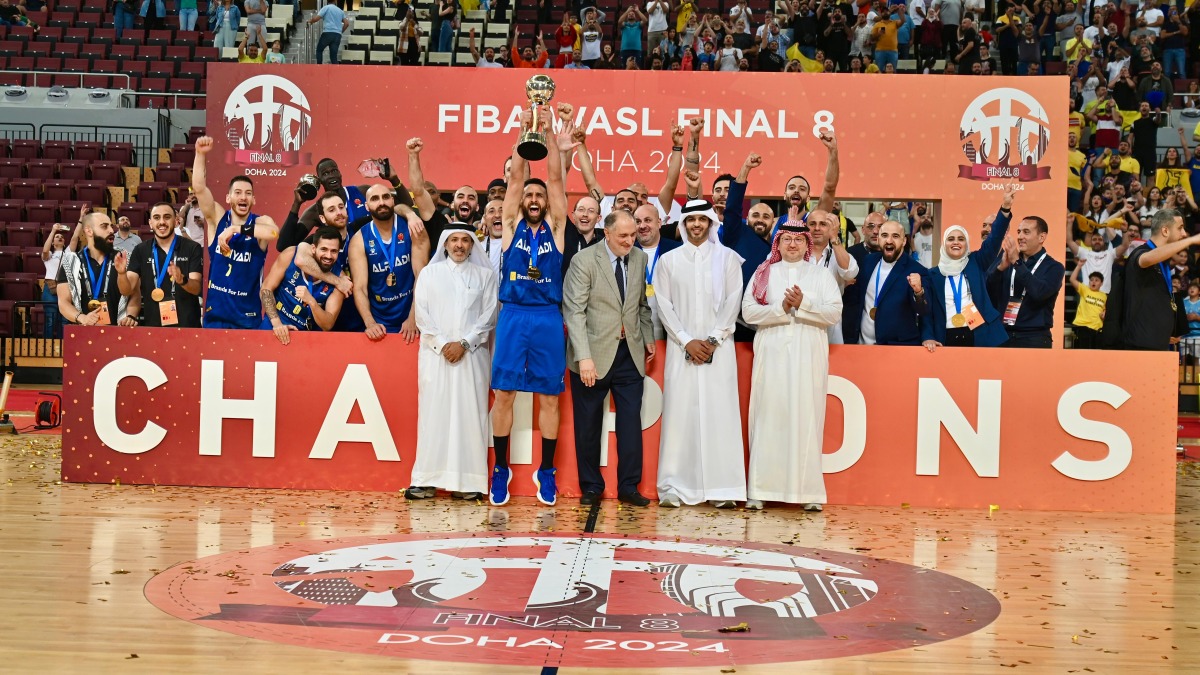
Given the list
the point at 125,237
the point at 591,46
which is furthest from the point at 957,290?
the point at 591,46

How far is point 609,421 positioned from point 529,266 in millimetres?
1223

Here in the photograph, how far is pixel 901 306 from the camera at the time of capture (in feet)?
29.1

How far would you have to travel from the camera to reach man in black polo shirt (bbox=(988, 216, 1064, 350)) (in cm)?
910

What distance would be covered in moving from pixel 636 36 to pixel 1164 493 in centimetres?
1206

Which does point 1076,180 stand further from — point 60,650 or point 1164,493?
point 60,650

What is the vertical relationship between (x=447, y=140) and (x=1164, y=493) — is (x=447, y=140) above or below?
above

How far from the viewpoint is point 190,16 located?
71.2ft

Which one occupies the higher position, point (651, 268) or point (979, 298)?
point (651, 268)

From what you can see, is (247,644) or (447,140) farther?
(447,140)

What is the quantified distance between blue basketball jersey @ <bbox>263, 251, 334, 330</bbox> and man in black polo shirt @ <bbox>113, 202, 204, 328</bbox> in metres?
0.92

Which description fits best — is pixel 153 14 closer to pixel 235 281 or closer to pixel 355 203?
pixel 355 203

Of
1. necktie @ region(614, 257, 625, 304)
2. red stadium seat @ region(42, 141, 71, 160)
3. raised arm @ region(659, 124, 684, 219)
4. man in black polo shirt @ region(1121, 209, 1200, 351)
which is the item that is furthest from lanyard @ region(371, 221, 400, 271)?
red stadium seat @ region(42, 141, 71, 160)

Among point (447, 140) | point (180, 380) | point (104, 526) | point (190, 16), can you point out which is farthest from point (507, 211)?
point (190, 16)

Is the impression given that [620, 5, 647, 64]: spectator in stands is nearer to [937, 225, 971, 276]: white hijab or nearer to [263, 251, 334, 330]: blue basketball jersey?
[937, 225, 971, 276]: white hijab
